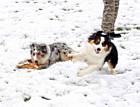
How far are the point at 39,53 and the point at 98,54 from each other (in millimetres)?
1020

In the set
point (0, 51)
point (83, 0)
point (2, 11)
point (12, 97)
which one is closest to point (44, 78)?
point (12, 97)

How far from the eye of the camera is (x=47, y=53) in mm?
6734

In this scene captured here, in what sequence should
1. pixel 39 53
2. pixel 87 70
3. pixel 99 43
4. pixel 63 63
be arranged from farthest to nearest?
pixel 63 63, pixel 39 53, pixel 87 70, pixel 99 43

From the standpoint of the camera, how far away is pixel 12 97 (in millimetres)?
5766

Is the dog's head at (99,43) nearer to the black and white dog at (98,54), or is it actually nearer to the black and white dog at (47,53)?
the black and white dog at (98,54)

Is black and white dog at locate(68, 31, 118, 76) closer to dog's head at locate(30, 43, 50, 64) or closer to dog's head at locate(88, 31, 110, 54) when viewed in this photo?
dog's head at locate(88, 31, 110, 54)

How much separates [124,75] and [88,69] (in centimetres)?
59

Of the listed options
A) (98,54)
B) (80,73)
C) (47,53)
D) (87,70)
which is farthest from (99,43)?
(47,53)

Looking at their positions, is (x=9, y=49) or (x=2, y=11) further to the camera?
(x=2, y=11)

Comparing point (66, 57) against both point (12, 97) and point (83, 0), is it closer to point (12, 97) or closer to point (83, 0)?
point (12, 97)

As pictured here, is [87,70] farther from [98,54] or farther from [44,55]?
[44,55]

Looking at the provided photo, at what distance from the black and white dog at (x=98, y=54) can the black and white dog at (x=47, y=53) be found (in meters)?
0.48

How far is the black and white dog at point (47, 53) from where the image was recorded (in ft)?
21.9

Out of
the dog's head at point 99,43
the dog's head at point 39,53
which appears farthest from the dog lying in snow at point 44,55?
the dog's head at point 99,43
